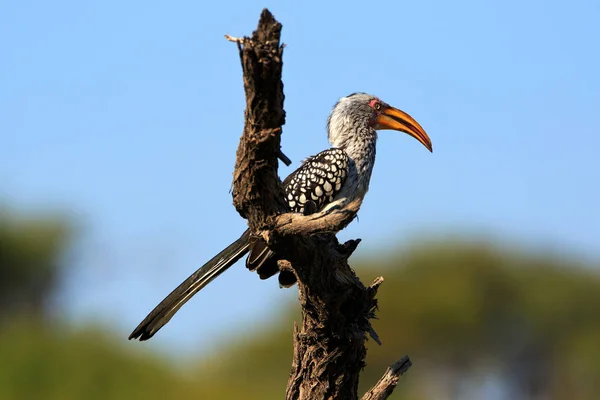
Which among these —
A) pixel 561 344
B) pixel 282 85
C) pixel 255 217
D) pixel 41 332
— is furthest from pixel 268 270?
pixel 561 344

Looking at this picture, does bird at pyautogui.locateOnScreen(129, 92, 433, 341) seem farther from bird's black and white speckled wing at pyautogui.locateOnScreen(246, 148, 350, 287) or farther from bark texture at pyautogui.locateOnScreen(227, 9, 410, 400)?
bark texture at pyautogui.locateOnScreen(227, 9, 410, 400)

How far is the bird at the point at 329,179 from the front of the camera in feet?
21.2

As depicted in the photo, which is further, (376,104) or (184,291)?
(376,104)

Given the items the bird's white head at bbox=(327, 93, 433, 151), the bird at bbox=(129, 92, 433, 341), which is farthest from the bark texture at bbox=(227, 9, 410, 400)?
the bird's white head at bbox=(327, 93, 433, 151)

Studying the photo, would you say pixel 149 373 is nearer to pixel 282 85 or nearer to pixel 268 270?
pixel 268 270

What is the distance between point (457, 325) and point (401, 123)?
22.8 meters

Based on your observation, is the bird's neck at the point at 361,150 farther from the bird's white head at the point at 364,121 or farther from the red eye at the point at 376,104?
the red eye at the point at 376,104

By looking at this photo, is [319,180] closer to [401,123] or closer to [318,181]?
[318,181]

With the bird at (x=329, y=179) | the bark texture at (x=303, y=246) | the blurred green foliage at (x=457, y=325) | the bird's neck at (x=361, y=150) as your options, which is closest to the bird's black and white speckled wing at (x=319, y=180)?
the bird at (x=329, y=179)

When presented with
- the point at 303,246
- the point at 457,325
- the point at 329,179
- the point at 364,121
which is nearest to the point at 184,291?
the point at 303,246

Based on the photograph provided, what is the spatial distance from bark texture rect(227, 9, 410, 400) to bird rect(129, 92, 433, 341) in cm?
20

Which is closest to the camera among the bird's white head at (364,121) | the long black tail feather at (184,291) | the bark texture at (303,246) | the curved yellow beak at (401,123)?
the bark texture at (303,246)

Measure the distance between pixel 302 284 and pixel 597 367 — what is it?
84.5ft

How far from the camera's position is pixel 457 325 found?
30.6m
